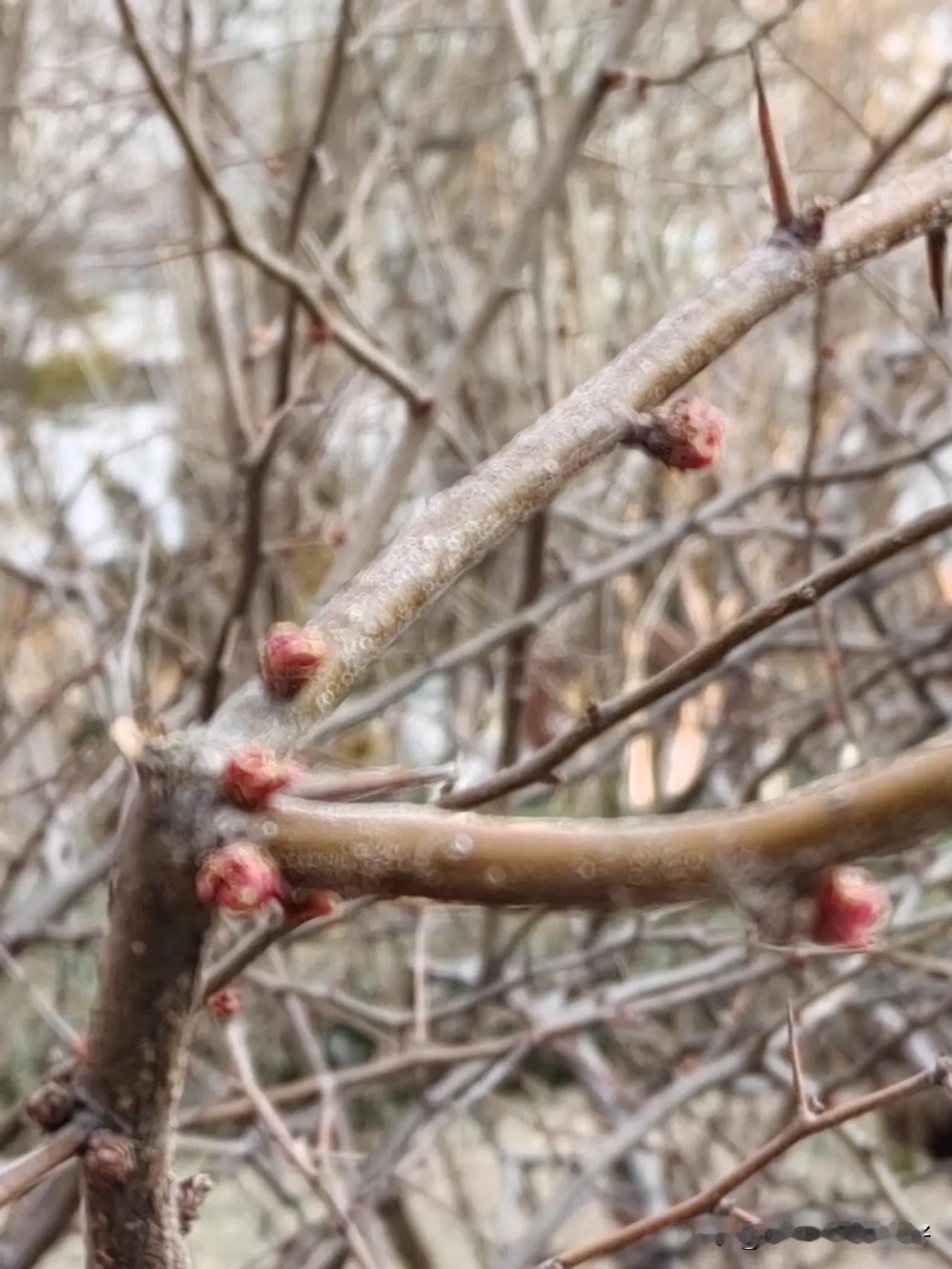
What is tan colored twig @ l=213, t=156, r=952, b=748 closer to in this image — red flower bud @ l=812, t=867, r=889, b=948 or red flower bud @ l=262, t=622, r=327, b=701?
red flower bud @ l=262, t=622, r=327, b=701

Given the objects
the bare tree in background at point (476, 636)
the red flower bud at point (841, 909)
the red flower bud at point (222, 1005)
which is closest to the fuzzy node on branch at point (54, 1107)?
the bare tree in background at point (476, 636)

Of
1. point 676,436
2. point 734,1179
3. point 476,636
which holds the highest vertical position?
point 476,636

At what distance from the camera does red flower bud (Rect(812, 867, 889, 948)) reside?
0.32 metres

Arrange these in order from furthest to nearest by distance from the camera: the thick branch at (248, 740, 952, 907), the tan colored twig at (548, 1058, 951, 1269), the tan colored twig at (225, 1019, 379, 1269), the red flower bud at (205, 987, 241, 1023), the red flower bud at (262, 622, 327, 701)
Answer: the tan colored twig at (225, 1019, 379, 1269) < the red flower bud at (205, 987, 241, 1023) < the tan colored twig at (548, 1058, 951, 1269) < the red flower bud at (262, 622, 327, 701) < the thick branch at (248, 740, 952, 907)

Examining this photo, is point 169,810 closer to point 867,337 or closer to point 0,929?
point 0,929

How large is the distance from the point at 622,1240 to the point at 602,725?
226 millimetres

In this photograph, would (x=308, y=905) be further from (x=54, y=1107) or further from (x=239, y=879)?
(x=54, y=1107)

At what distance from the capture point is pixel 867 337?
10.2ft

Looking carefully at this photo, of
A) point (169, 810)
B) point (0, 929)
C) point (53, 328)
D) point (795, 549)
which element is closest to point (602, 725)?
point (169, 810)

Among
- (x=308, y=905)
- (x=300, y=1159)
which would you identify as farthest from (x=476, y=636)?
(x=308, y=905)

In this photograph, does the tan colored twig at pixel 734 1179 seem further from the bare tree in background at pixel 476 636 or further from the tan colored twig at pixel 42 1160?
the tan colored twig at pixel 42 1160

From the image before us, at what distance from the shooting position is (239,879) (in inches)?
14.1

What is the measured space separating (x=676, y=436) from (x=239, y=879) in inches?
10.7

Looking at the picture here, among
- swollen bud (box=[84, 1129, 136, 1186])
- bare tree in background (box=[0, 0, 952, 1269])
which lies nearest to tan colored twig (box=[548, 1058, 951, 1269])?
→ bare tree in background (box=[0, 0, 952, 1269])
